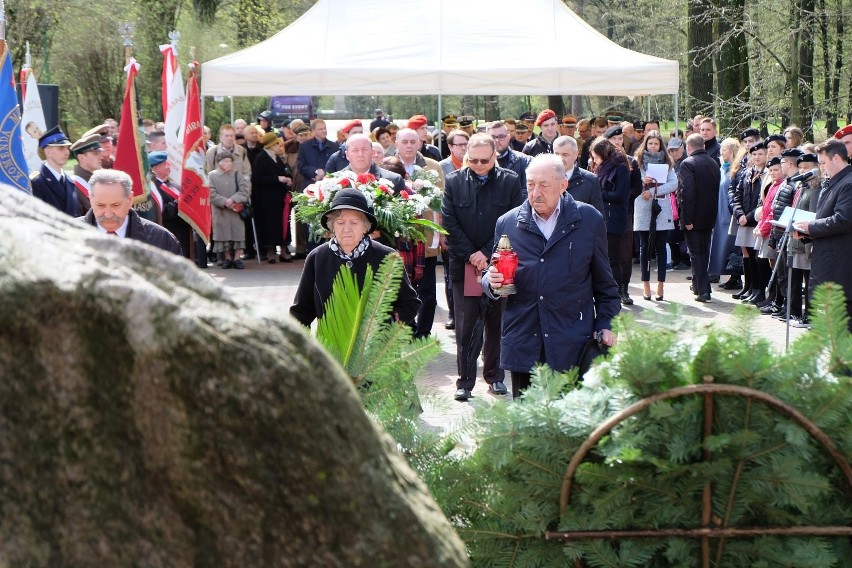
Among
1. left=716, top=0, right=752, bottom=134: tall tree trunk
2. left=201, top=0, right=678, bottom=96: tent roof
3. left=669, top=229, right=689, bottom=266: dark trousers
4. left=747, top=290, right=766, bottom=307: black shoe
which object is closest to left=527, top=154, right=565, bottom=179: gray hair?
left=747, top=290, right=766, bottom=307: black shoe

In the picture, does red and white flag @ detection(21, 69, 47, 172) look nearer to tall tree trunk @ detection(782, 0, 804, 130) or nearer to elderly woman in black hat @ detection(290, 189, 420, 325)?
elderly woman in black hat @ detection(290, 189, 420, 325)

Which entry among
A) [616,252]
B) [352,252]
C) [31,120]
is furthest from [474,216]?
[31,120]

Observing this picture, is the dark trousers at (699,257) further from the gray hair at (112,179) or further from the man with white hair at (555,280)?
the gray hair at (112,179)

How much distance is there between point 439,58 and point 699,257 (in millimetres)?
5034

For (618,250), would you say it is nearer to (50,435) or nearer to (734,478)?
(734,478)

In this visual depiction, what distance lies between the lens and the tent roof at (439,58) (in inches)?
623

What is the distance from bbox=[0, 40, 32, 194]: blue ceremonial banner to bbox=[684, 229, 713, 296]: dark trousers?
7.53 meters

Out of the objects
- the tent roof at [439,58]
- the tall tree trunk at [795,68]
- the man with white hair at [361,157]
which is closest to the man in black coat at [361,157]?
the man with white hair at [361,157]

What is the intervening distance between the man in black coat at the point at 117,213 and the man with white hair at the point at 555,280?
1767 mm

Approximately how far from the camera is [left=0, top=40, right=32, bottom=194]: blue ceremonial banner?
998 cm

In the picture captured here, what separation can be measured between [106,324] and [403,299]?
4.44 m

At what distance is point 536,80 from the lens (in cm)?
1585

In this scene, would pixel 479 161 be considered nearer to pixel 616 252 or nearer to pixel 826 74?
pixel 616 252

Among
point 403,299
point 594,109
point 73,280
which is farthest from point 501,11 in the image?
point 594,109
